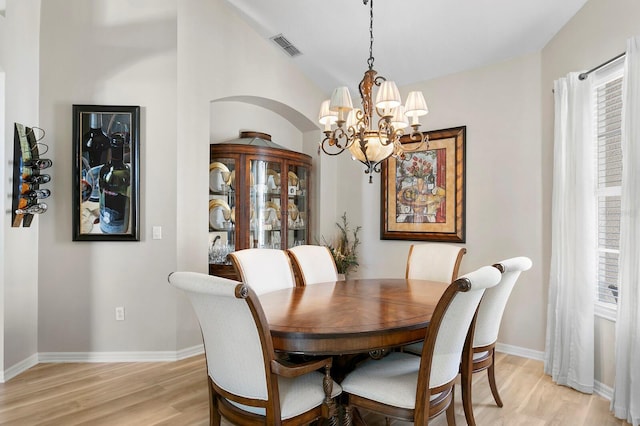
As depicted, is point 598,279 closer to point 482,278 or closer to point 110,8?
point 482,278

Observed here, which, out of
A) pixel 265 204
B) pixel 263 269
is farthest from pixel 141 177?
pixel 263 269

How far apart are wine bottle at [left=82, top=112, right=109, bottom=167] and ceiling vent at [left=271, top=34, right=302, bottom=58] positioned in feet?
6.11

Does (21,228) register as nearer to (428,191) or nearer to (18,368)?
(18,368)

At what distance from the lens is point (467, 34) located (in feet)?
11.4

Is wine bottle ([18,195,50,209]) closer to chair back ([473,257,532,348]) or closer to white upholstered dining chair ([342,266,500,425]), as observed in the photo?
white upholstered dining chair ([342,266,500,425])

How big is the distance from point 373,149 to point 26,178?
104 inches

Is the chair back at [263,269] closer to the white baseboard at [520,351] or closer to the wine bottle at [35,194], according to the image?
the wine bottle at [35,194]

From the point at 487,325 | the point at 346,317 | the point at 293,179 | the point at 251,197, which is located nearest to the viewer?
the point at 346,317

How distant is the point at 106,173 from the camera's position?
3.36 m

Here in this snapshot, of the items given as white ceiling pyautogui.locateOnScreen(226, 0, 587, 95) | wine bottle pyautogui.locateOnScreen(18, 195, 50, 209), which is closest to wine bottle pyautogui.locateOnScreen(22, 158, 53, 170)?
wine bottle pyautogui.locateOnScreen(18, 195, 50, 209)

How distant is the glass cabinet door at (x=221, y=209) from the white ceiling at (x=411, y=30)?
1445 millimetres

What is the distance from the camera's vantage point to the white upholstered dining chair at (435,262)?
10.3 ft

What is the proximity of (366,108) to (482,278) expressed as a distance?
59.1 inches

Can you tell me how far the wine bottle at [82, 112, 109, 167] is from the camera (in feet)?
11.0
